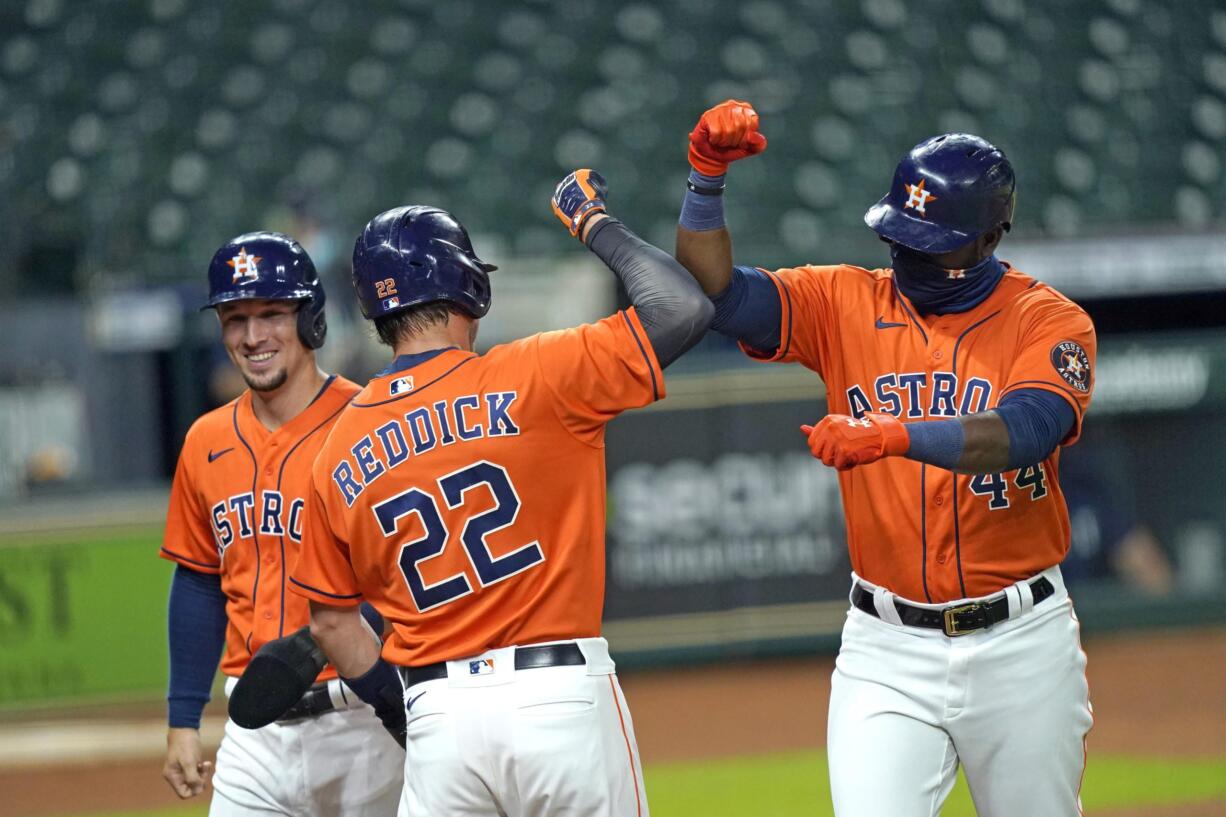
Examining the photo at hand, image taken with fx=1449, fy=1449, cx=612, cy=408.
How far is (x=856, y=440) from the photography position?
9.00ft

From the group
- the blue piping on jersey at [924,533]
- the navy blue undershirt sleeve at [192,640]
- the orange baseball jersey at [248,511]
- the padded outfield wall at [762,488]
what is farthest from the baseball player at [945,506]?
the padded outfield wall at [762,488]

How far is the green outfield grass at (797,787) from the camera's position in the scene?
624 centimetres

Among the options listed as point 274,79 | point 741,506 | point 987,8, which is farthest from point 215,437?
point 987,8

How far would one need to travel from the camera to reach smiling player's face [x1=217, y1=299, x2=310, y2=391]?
3525mm

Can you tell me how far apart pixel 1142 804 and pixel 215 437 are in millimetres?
4421

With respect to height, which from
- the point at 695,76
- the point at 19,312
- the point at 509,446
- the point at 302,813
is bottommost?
the point at 302,813

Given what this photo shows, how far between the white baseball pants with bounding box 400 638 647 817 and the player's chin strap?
1155mm

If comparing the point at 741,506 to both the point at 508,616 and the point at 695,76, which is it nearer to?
the point at 695,76

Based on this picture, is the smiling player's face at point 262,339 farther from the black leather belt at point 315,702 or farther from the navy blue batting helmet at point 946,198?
the navy blue batting helmet at point 946,198

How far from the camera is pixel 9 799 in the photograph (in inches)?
285

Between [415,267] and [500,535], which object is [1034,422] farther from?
[415,267]

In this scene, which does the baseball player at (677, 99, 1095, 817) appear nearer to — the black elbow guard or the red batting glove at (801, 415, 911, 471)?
the red batting glove at (801, 415, 911, 471)

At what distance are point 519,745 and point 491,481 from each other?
1.64ft

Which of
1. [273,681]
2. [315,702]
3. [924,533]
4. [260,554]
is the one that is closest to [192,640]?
[260,554]
